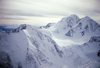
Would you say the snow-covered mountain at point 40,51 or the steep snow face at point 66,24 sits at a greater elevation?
the steep snow face at point 66,24

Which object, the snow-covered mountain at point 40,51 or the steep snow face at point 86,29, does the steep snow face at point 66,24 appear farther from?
the snow-covered mountain at point 40,51

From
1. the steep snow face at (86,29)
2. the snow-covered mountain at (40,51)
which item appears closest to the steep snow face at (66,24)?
the steep snow face at (86,29)

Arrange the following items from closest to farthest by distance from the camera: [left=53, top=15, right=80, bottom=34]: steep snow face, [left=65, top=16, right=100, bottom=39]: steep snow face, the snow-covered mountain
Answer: the snow-covered mountain → [left=65, top=16, right=100, bottom=39]: steep snow face → [left=53, top=15, right=80, bottom=34]: steep snow face

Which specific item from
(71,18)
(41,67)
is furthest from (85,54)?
(71,18)

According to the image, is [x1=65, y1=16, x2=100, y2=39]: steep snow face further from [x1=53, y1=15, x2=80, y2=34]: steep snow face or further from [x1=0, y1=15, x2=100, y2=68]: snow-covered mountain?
[x1=53, y1=15, x2=80, y2=34]: steep snow face

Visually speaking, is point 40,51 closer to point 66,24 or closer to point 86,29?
point 86,29

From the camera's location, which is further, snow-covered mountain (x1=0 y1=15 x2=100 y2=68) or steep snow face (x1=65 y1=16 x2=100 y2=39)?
steep snow face (x1=65 y1=16 x2=100 y2=39)

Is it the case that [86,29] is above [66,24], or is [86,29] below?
below

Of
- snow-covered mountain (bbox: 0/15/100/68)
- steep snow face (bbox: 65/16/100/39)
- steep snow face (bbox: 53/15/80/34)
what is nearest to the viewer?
snow-covered mountain (bbox: 0/15/100/68)

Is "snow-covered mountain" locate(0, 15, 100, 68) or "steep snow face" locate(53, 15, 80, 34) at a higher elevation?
"steep snow face" locate(53, 15, 80, 34)

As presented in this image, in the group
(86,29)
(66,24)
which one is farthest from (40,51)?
(66,24)

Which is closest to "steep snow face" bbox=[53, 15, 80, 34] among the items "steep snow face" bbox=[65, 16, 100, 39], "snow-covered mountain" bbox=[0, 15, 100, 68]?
"steep snow face" bbox=[65, 16, 100, 39]

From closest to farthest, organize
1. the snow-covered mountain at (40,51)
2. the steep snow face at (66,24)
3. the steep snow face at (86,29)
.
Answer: the snow-covered mountain at (40,51) < the steep snow face at (86,29) < the steep snow face at (66,24)
